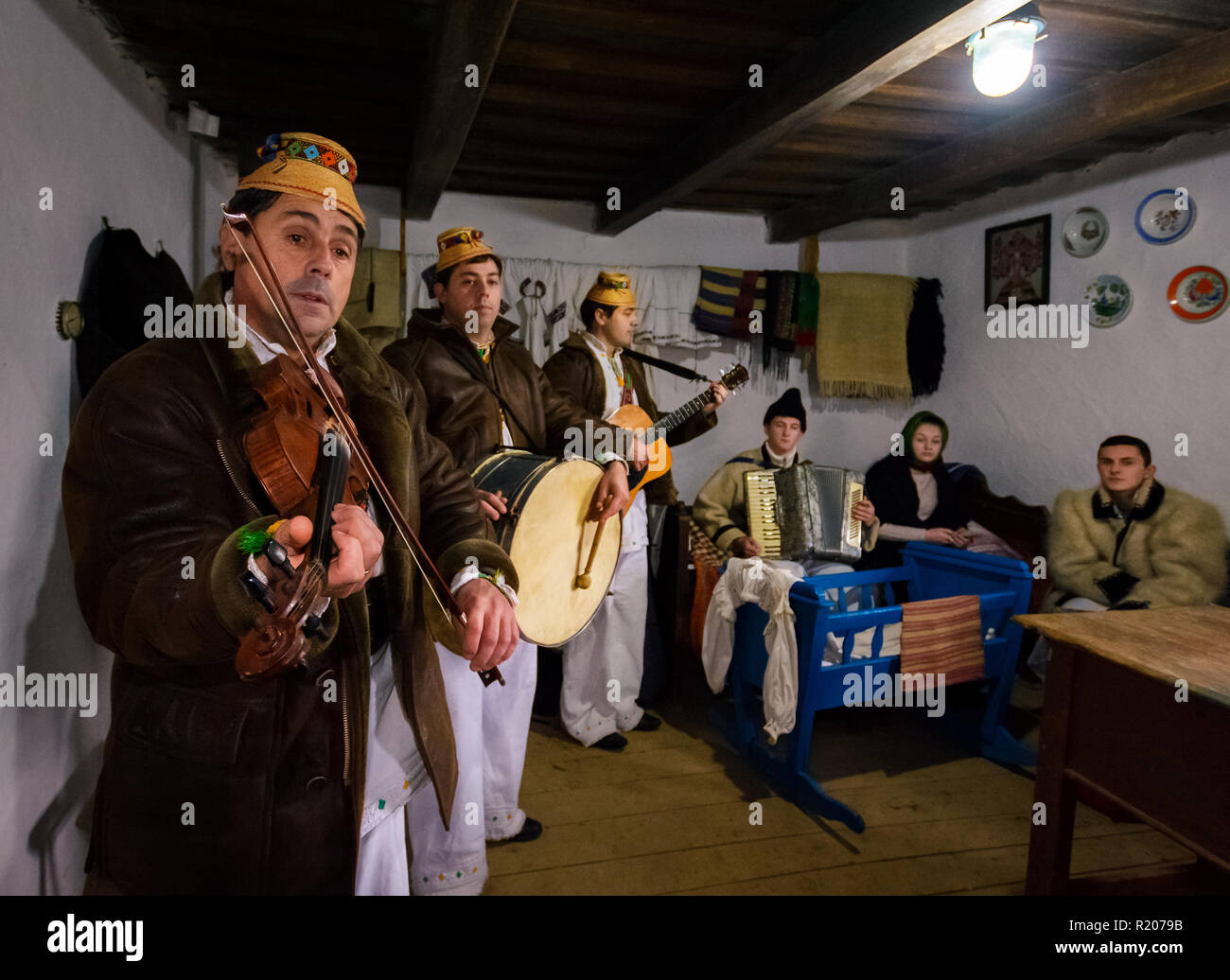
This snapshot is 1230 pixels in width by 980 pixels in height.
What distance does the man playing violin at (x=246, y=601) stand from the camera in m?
1.10

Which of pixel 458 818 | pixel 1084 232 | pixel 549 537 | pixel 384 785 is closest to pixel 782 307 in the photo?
pixel 1084 232

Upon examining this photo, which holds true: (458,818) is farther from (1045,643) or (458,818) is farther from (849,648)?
(1045,643)

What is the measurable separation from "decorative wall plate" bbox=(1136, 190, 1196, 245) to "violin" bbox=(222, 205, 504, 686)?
448cm

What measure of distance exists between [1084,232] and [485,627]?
461cm

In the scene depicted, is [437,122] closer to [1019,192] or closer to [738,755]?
[738,755]

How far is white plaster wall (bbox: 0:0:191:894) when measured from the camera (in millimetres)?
1777

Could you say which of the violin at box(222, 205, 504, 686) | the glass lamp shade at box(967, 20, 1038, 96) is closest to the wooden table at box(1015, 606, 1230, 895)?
the glass lamp shade at box(967, 20, 1038, 96)

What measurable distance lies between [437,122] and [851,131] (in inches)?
80.2

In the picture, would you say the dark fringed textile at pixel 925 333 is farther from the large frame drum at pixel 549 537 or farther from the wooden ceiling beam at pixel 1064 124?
the large frame drum at pixel 549 537

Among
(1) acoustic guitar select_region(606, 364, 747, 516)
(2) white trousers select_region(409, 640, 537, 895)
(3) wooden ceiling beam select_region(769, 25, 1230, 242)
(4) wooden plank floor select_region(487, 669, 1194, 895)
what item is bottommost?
(4) wooden plank floor select_region(487, 669, 1194, 895)

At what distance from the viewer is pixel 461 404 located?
2.65 meters

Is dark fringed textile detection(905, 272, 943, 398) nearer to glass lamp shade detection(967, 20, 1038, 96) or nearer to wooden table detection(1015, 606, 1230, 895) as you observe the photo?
glass lamp shade detection(967, 20, 1038, 96)
